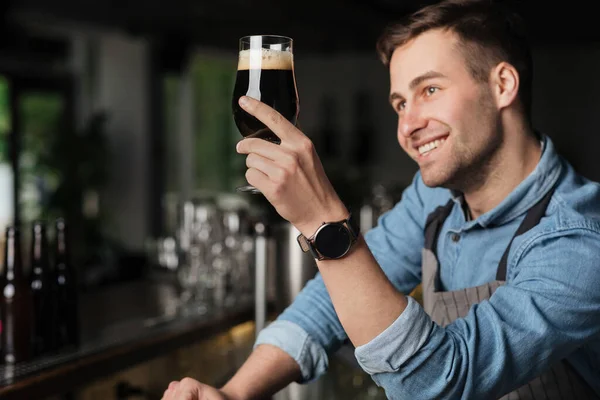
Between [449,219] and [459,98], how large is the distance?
1.12 feet

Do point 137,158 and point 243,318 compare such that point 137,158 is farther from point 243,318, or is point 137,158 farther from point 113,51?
point 243,318

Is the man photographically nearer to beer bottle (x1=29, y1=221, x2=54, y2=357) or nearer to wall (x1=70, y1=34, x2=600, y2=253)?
beer bottle (x1=29, y1=221, x2=54, y2=357)

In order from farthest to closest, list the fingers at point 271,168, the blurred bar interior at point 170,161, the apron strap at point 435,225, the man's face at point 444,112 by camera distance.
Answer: the blurred bar interior at point 170,161
the apron strap at point 435,225
the man's face at point 444,112
the fingers at point 271,168

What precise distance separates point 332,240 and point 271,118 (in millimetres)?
191

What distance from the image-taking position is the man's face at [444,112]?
1368 millimetres

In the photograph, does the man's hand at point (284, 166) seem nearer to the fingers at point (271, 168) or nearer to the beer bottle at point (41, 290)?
the fingers at point (271, 168)

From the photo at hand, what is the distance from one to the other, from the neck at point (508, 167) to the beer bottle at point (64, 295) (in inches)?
43.1

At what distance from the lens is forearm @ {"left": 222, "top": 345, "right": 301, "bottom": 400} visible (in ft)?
4.54

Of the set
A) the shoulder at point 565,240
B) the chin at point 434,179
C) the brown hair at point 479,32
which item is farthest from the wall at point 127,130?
the shoulder at point 565,240

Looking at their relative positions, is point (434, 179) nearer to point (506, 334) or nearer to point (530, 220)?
point (530, 220)

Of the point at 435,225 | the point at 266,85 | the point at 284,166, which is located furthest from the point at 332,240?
the point at 435,225

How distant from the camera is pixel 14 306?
187 centimetres

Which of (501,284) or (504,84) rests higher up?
Answer: (504,84)

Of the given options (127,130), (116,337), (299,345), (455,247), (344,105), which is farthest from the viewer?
(344,105)
